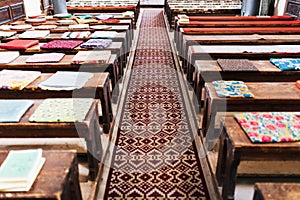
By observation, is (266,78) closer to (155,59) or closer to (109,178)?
(109,178)

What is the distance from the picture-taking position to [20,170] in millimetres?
1619

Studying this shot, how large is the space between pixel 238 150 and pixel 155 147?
1240mm

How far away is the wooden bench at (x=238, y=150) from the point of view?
188 cm

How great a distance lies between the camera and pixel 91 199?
221 centimetres

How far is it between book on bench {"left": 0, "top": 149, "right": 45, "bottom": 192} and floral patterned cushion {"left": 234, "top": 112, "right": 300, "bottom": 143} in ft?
4.41

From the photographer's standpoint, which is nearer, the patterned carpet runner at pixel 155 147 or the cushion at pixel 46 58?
the patterned carpet runner at pixel 155 147

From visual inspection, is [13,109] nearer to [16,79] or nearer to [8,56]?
[16,79]

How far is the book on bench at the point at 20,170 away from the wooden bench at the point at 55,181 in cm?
3

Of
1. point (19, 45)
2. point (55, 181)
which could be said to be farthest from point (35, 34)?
point (55, 181)

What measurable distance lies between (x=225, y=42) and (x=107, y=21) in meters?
2.64

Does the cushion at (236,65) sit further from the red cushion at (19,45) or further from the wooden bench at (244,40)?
the red cushion at (19,45)

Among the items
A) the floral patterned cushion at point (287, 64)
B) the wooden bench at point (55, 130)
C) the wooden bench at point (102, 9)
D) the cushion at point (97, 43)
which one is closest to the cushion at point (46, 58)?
the cushion at point (97, 43)

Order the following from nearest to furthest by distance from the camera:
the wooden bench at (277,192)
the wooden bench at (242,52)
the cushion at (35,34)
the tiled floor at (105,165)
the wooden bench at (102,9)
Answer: the wooden bench at (277,192), the tiled floor at (105,165), the wooden bench at (242,52), the cushion at (35,34), the wooden bench at (102,9)

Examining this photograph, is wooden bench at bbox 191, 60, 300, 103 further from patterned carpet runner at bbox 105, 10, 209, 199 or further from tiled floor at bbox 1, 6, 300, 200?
tiled floor at bbox 1, 6, 300, 200
